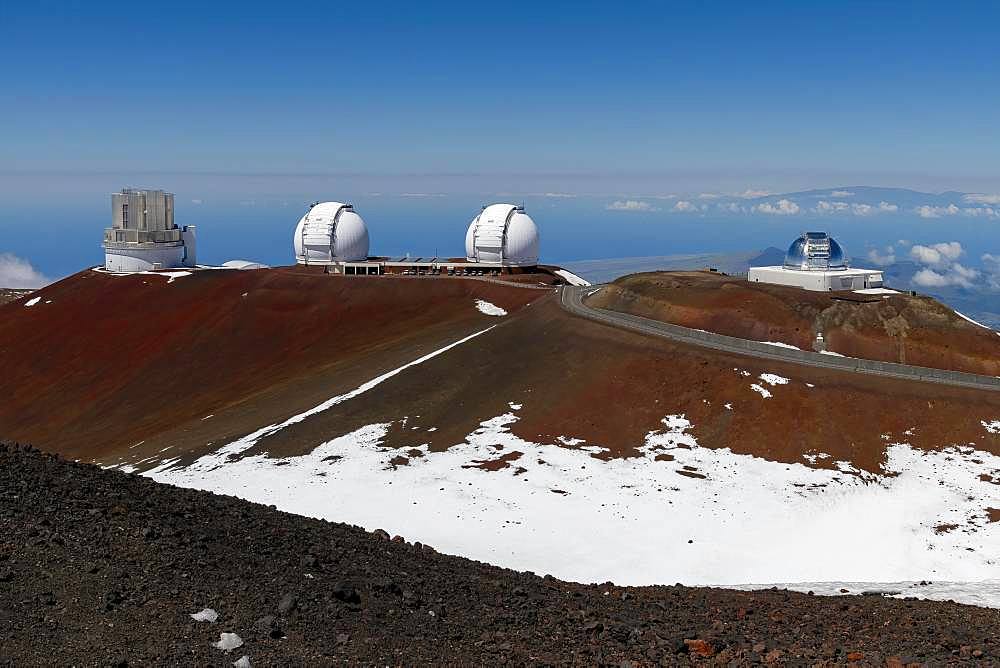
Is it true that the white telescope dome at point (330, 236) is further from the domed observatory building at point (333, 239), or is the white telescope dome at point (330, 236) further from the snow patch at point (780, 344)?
the snow patch at point (780, 344)

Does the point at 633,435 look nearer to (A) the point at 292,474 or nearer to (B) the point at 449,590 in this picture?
(A) the point at 292,474

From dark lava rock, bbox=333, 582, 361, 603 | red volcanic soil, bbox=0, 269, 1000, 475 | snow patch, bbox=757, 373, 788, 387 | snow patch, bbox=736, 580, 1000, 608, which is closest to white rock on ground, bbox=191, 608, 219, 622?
dark lava rock, bbox=333, 582, 361, 603

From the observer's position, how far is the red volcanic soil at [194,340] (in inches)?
1914

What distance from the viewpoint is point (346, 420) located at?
36.8 metres

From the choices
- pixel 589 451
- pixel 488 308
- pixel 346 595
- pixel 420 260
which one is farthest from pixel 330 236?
pixel 346 595

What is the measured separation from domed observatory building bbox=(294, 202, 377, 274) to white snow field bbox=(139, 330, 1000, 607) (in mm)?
42961

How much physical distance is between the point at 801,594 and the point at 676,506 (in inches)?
386

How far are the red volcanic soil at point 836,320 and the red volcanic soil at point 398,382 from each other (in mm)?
4075

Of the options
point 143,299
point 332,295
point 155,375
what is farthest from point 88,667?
point 143,299

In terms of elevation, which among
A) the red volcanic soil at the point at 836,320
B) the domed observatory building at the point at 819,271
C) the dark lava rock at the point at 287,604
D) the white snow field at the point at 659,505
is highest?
the domed observatory building at the point at 819,271

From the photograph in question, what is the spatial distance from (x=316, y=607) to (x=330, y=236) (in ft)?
214

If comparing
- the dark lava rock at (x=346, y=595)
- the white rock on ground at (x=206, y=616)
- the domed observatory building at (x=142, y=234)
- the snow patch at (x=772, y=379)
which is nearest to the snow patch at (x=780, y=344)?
the snow patch at (x=772, y=379)

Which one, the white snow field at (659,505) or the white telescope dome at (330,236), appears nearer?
the white snow field at (659,505)

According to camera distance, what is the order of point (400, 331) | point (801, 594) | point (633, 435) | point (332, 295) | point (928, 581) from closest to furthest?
1. point (801, 594)
2. point (928, 581)
3. point (633, 435)
4. point (400, 331)
5. point (332, 295)
